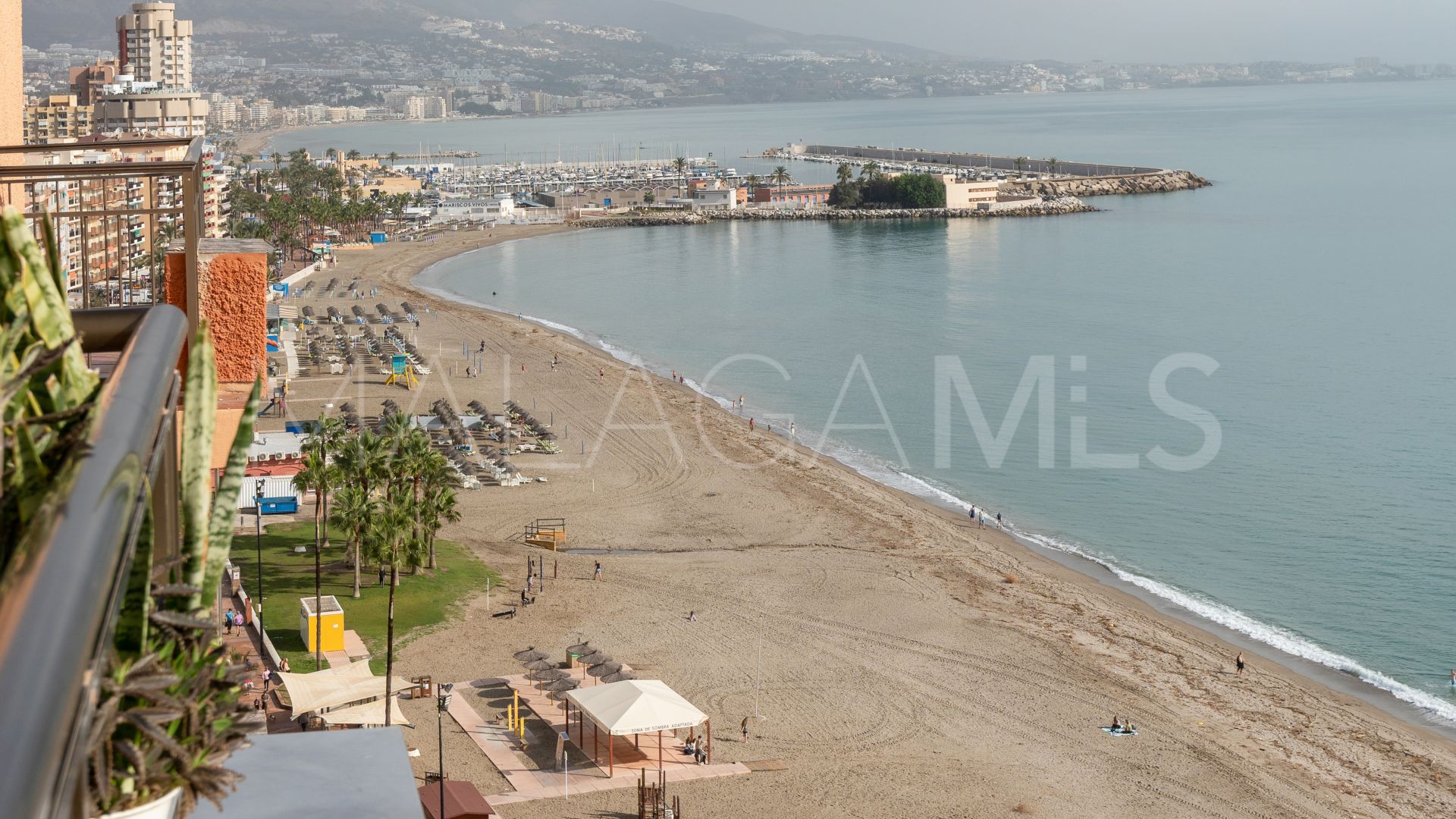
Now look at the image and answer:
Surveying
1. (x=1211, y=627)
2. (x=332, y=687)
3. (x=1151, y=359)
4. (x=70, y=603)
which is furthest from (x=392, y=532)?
(x=1151, y=359)

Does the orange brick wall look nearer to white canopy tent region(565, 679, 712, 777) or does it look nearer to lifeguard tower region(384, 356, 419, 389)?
white canopy tent region(565, 679, 712, 777)

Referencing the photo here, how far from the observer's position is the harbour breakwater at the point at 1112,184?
117 m

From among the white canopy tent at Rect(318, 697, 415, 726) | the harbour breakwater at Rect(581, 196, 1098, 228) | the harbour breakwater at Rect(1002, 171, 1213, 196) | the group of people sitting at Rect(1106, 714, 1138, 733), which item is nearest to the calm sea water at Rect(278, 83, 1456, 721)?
the harbour breakwater at Rect(581, 196, 1098, 228)

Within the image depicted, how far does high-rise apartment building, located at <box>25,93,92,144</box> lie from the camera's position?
94119mm

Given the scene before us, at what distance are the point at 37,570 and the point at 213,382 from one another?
1.44m

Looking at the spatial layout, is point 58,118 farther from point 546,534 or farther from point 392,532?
point 392,532

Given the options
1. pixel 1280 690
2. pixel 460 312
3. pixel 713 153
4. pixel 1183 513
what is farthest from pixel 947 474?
pixel 713 153

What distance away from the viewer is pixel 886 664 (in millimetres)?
21109

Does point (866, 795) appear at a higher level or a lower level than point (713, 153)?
lower

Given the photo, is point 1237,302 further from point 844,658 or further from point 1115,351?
point 844,658

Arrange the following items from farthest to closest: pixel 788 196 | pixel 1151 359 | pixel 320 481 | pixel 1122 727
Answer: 1. pixel 788 196
2. pixel 1151 359
3. pixel 320 481
4. pixel 1122 727

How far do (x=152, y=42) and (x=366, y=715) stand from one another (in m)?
154

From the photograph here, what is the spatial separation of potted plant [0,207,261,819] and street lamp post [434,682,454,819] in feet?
35.4

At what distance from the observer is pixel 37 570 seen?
Result: 162 centimetres
